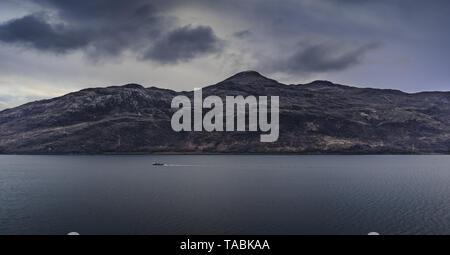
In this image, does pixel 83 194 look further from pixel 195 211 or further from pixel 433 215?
pixel 433 215

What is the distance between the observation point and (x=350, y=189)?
97750mm
